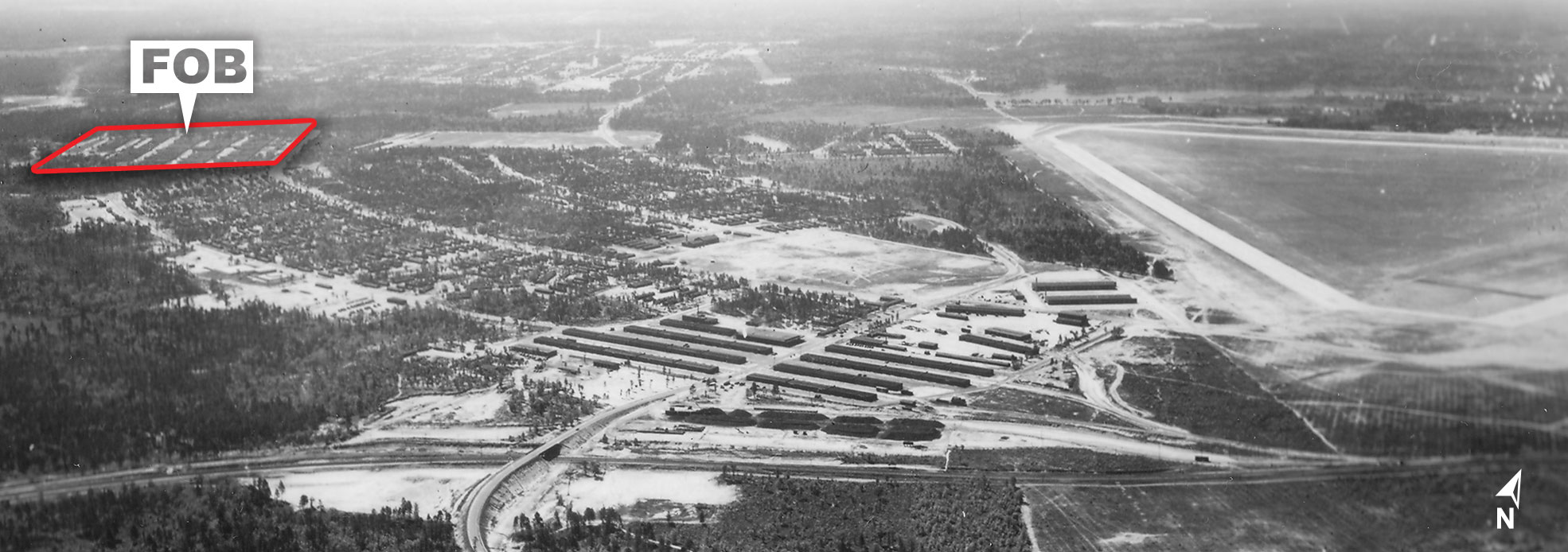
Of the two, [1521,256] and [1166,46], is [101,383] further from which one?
[1166,46]

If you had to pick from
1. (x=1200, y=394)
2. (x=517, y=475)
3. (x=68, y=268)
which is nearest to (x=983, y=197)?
(x=1200, y=394)

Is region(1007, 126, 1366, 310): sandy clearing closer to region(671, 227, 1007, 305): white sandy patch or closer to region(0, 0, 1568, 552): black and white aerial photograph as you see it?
region(0, 0, 1568, 552): black and white aerial photograph

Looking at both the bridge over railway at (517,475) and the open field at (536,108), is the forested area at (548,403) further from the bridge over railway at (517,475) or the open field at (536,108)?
the open field at (536,108)

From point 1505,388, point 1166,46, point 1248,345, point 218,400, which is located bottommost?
point 218,400

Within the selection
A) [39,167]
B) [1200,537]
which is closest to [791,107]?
[39,167]

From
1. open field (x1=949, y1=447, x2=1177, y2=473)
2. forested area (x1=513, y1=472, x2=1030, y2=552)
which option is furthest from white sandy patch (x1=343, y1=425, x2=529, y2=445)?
open field (x1=949, y1=447, x2=1177, y2=473)

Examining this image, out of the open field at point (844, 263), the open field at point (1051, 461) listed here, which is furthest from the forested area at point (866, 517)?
the open field at point (844, 263)
